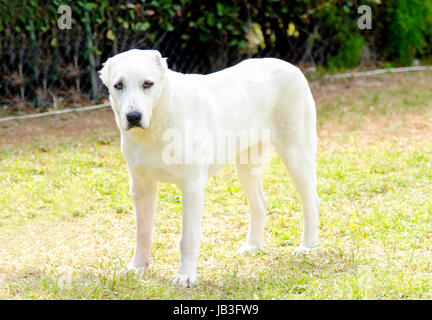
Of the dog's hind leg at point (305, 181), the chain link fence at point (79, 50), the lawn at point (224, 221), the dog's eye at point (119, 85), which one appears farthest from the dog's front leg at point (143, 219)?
the chain link fence at point (79, 50)

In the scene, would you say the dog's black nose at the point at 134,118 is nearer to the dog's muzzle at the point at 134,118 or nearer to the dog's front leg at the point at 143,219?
the dog's muzzle at the point at 134,118

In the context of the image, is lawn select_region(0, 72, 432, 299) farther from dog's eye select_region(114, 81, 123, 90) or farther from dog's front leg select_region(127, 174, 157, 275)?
dog's eye select_region(114, 81, 123, 90)

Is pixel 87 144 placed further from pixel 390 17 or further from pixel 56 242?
pixel 390 17

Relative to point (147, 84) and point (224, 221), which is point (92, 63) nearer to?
point (224, 221)

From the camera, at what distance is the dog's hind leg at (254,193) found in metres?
4.79

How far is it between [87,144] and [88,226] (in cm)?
211

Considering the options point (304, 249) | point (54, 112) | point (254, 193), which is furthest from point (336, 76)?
point (304, 249)

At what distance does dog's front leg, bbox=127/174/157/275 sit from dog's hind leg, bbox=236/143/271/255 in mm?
729

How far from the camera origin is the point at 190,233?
13.6 feet

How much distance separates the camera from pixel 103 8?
27.1 ft

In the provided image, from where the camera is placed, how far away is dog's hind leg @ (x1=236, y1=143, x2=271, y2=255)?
15.7 ft

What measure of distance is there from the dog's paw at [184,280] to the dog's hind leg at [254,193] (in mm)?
710

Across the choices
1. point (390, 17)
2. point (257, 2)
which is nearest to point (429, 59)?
point (390, 17)

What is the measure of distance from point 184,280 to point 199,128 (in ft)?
3.09
